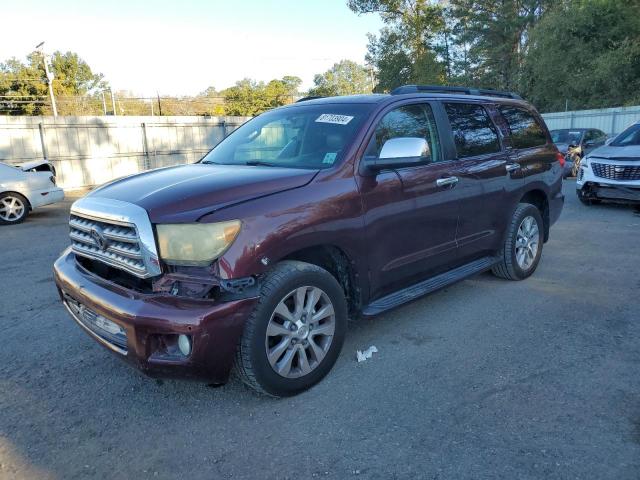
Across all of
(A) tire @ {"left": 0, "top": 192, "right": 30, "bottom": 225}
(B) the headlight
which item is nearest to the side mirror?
(B) the headlight

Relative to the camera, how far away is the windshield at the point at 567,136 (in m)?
15.9

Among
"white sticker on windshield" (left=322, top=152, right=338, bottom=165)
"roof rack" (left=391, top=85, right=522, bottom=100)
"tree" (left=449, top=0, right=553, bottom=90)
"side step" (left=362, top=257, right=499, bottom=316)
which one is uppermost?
"tree" (left=449, top=0, right=553, bottom=90)

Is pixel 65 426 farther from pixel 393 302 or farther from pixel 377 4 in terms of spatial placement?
pixel 377 4

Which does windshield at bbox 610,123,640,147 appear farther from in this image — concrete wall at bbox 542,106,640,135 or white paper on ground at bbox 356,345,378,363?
concrete wall at bbox 542,106,640,135

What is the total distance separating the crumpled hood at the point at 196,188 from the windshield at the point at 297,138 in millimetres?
252

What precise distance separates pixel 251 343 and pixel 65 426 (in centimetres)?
121

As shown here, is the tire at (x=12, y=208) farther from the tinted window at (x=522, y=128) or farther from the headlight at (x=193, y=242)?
the tinted window at (x=522, y=128)

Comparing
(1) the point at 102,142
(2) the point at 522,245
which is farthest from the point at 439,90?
(1) the point at 102,142

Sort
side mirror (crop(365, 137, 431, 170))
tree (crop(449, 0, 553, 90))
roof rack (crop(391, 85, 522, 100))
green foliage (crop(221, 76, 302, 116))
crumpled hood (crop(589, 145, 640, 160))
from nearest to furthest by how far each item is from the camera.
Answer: side mirror (crop(365, 137, 431, 170)), roof rack (crop(391, 85, 522, 100)), crumpled hood (crop(589, 145, 640, 160)), tree (crop(449, 0, 553, 90)), green foliage (crop(221, 76, 302, 116))

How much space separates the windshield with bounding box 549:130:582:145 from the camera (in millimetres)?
15916

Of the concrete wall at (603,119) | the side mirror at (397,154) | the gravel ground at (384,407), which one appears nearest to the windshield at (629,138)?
the gravel ground at (384,407)

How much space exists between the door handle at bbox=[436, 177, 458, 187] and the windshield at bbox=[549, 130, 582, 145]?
1352cm

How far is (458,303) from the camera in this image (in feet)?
15.7

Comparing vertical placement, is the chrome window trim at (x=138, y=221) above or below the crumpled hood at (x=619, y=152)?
above
